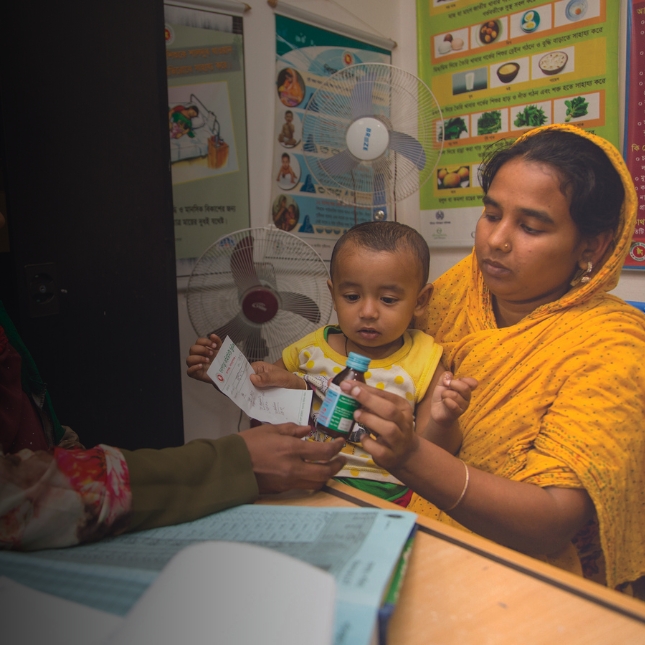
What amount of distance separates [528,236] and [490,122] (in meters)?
1.63

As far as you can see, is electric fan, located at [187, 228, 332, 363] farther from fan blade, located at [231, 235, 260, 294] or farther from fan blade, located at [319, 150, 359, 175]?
fan blade, located at [319, 150, 359, 175]

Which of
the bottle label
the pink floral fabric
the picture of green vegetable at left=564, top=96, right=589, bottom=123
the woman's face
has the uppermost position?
the picture of green vegetable at left=564, top=96, right=589, bottom=123

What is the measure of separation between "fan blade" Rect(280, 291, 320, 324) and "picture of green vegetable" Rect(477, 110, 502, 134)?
1348mm

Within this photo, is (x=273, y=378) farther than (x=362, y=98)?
No

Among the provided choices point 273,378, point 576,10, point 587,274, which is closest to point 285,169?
point 576,10

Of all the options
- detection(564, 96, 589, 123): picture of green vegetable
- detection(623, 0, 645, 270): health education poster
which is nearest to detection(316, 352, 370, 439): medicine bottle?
detection(623, 0, 645, 270): health education poster

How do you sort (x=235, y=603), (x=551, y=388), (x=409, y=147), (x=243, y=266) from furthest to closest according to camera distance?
(x=409, y=147)
(x=243, y=266)
(x=551, y=388)
(x=235, y=603)

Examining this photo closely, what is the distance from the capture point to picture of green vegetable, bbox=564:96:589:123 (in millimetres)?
2346

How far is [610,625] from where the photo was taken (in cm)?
Answer: 66

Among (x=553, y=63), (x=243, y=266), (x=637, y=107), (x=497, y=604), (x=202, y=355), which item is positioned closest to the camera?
(x=497, y=604)

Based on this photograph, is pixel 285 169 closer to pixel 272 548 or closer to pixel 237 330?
pixel 237 330

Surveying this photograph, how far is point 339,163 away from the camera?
2303 millimetres

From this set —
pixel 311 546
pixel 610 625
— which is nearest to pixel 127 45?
pixel 311 546

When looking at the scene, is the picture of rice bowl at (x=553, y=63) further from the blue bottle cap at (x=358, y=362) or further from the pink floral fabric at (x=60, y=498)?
Result: the pink floral fabric at (x=60, y=498)
